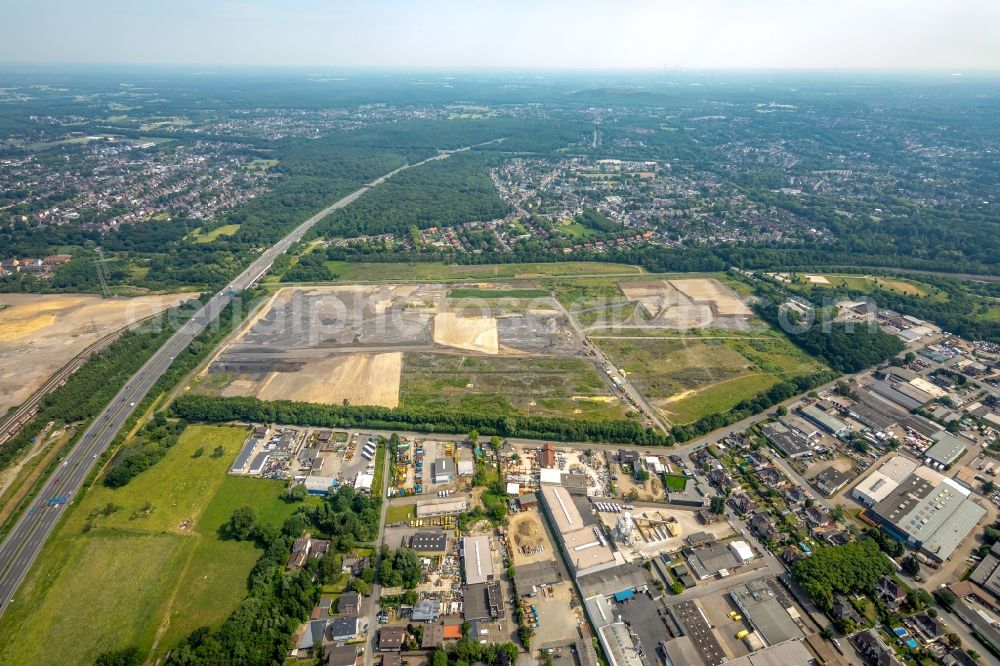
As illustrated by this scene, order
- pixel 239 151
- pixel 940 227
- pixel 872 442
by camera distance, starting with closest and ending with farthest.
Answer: pixel 872 442 < pixel 940 227 < pixel 239 151

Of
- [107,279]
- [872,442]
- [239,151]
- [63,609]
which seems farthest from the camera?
[239,151]

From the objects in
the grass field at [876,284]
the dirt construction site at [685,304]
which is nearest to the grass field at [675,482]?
the dirt construction site at [685,304]

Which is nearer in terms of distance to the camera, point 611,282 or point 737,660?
point 737,660

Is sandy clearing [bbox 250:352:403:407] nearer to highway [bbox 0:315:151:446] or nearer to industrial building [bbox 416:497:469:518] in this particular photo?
industrial building [bbox 416:497:469:518]

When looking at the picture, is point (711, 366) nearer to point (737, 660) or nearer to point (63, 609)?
point (737, 660)

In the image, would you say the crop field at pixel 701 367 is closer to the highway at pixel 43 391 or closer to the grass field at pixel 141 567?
the grass field at pixel 141 567

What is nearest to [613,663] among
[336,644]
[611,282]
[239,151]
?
[336,644]

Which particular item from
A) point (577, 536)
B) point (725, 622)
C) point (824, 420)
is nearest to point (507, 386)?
point (577, 536)

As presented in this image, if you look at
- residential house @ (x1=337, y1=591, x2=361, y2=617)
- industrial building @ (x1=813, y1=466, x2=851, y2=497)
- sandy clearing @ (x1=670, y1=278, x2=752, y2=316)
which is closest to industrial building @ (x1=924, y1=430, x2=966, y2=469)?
industrial building @ (x1=813, y1=466, x2=851, y2=497)
